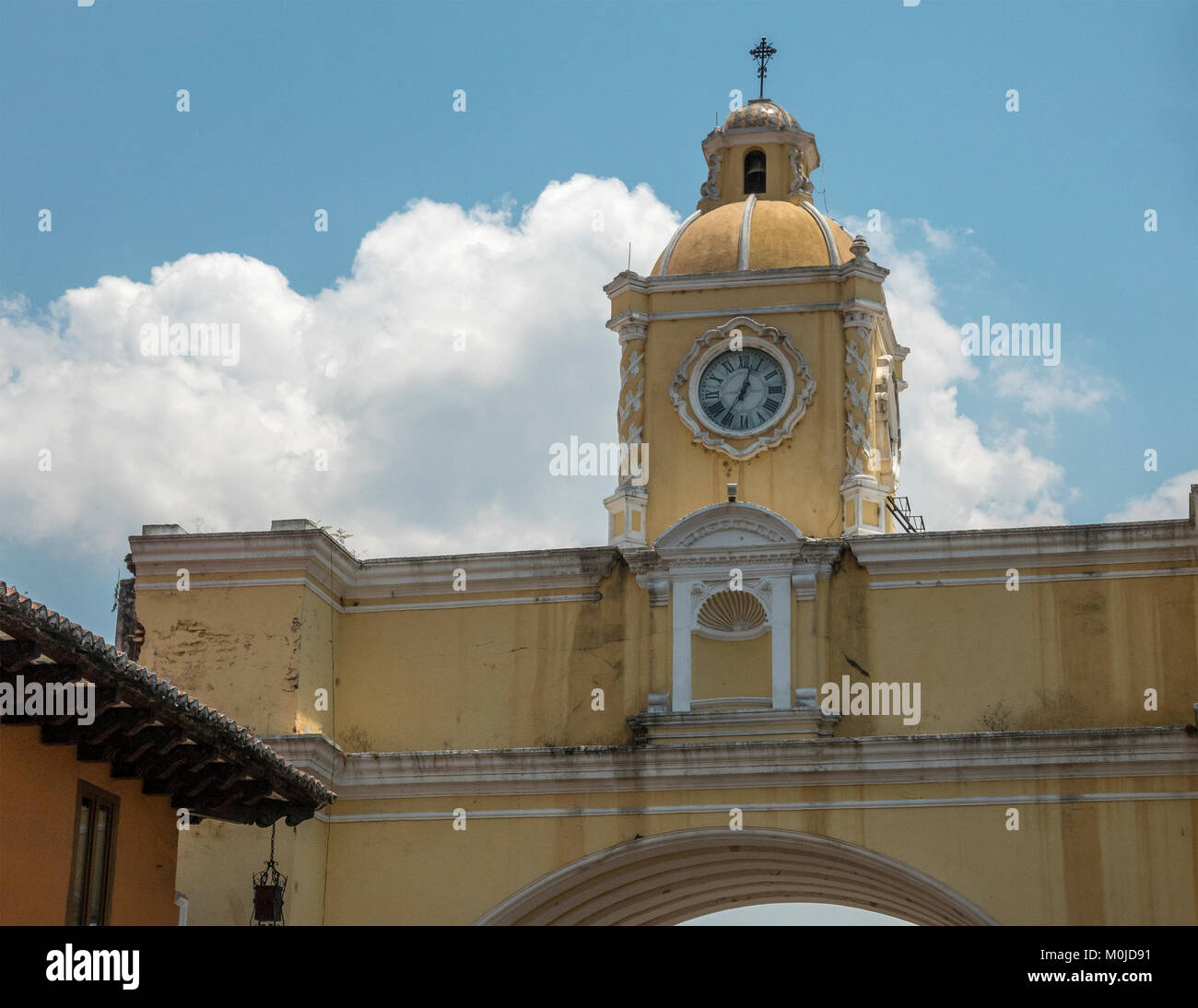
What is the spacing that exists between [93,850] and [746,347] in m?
10.3

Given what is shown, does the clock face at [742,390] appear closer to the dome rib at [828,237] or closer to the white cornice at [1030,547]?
the dome rib at [828,237]

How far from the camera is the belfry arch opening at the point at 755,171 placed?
26672 mm

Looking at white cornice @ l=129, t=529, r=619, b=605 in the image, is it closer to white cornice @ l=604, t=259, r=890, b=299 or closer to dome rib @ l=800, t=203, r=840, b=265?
white cornice @ l=604, t=259, r=890, b=299

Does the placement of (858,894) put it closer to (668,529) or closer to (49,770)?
(668,529)

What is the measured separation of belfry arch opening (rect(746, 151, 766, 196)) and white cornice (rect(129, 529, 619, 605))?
517cm

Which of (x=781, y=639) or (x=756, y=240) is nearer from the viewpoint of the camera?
(x=781, y=639)

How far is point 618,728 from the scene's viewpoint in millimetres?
23891

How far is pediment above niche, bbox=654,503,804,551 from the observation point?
23578mm

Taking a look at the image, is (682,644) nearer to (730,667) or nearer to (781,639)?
(730,667)

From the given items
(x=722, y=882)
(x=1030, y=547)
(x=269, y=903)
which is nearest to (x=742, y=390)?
(x=1030, y=547)

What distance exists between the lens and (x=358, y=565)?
24781 mm

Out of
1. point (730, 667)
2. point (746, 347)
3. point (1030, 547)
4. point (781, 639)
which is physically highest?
point (746, 347)

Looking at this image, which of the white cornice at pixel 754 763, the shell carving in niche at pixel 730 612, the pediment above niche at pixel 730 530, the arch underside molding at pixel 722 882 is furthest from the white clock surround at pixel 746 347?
the arch underside molding at pixel 722 882
